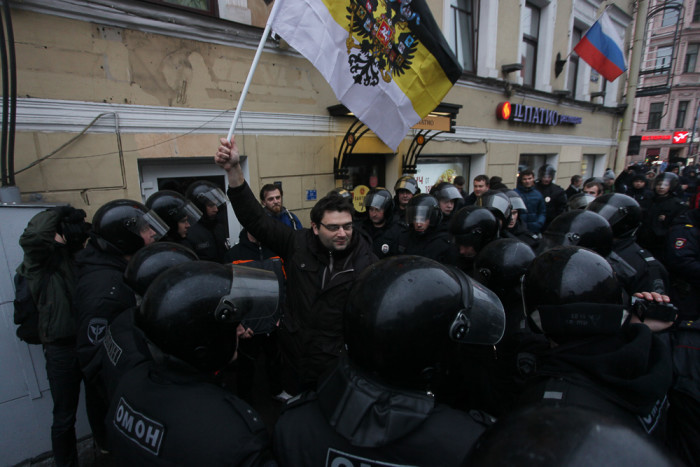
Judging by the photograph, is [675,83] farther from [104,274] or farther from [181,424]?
[181,424]

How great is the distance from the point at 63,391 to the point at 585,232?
389 centimetres

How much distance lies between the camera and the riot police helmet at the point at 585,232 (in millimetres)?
2422

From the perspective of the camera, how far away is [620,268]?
7.78 feet

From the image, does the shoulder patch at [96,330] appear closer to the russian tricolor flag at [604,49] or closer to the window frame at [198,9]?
the window frame at [198,9]

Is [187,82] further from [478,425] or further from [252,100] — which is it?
[478,425]

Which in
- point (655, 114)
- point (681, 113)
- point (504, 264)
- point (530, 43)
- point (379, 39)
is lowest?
point (504, 264)

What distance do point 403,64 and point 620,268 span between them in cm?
247

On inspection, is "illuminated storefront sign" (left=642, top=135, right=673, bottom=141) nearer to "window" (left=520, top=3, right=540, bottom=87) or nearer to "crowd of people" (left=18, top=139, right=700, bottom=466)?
"window" (left=520, top=3, right=540, bottom=87)

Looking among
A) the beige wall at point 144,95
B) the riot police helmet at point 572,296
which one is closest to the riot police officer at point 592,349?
the riot police helmet at point 572,296

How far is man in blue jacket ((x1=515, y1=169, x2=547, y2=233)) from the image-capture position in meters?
5.89

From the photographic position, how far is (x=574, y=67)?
1144cm

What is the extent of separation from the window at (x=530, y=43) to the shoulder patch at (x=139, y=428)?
11.0 metres

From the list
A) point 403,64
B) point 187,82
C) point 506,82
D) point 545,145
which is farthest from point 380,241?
point 545,145

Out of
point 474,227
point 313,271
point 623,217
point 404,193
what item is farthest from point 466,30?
point 313,271
